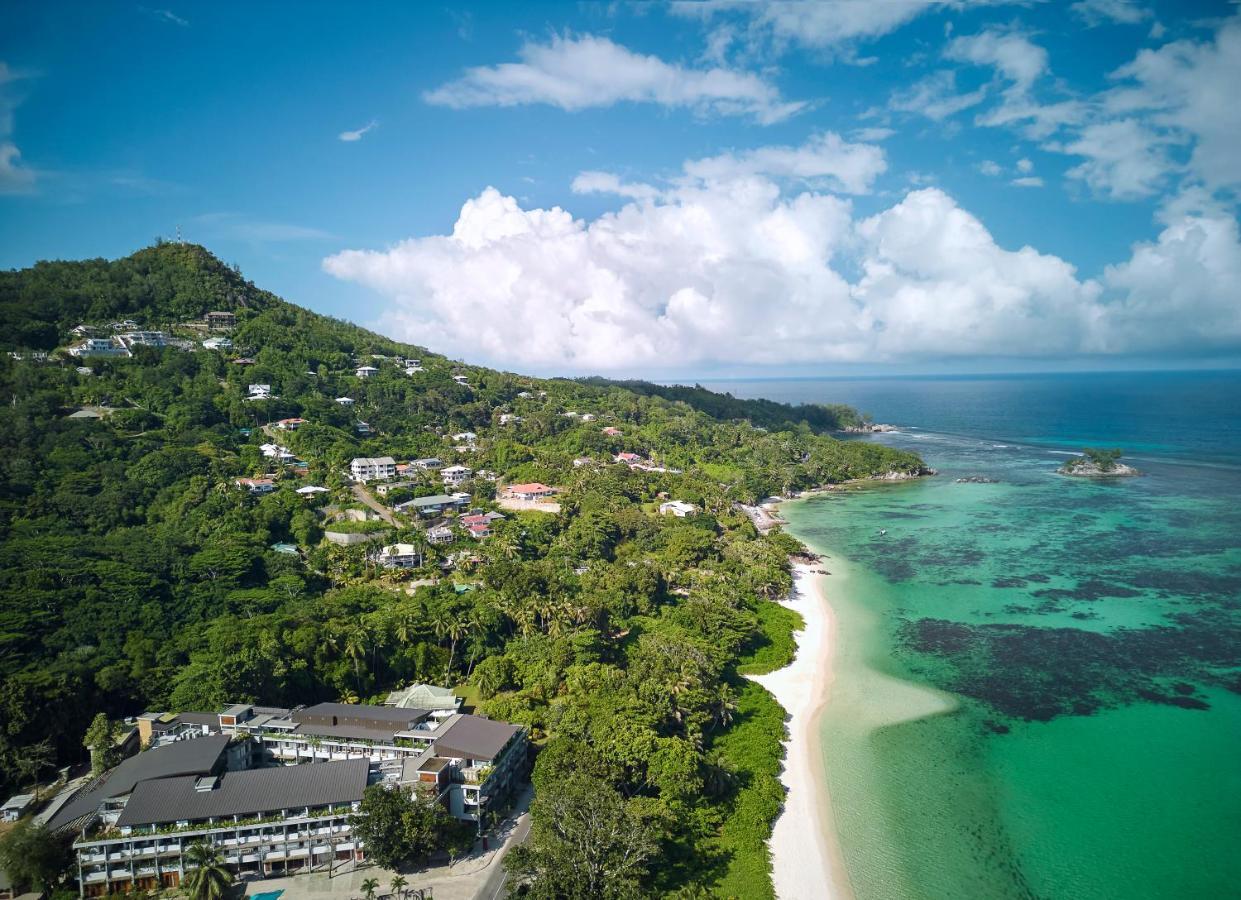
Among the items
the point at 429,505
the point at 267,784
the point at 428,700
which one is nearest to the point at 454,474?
the point at 429,505

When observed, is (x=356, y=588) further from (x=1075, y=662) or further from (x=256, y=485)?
(x=1075, y=662)

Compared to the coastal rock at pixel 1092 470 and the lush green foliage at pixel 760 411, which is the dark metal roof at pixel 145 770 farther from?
the lush green foliage at pixel 760 411

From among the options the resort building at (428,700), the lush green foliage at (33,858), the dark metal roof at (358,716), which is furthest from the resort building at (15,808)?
the resort building at (428,700)

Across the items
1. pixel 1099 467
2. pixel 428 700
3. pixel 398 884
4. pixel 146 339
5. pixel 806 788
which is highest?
pixel 146 339

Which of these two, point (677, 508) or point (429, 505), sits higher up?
point (429, 505)

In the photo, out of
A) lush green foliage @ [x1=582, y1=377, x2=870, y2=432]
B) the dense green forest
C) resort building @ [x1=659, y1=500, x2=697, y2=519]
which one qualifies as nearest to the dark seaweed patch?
the dense green forest

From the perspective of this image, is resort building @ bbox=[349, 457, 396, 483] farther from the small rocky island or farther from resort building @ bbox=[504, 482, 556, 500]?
the small rocky island
